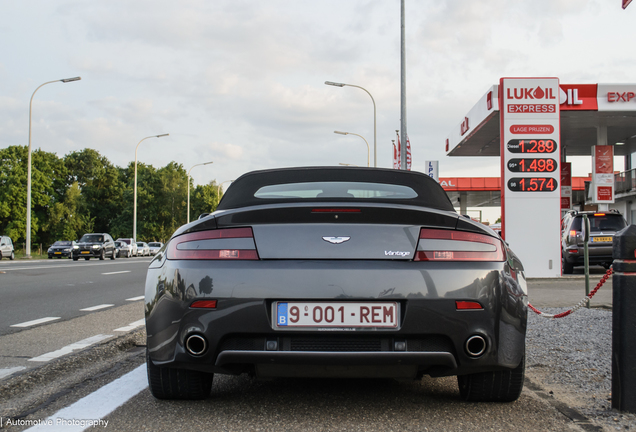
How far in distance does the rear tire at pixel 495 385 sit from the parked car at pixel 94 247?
38178 millimetres

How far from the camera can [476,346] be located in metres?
3.15

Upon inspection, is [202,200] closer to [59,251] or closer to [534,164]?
[59,251]

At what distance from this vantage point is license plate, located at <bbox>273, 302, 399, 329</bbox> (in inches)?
121

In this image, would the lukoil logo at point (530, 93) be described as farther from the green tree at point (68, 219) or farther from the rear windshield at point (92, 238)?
the green tree at point (68, 219)

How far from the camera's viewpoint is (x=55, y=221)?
81500 millimetres

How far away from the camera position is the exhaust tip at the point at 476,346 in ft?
10.2

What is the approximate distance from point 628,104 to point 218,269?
18960 mm

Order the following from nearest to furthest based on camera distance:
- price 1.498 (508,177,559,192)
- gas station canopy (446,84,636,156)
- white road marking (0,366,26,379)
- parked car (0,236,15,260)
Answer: white road marking (0,366,26,379) → price 1.498 (508,177,559,192) → gas station canopy (446,84,636,156) → parked car (0,236,15,260)

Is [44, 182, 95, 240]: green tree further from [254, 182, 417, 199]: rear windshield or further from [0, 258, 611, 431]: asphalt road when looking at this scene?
[254, 182, 417, 199]: rear windshield

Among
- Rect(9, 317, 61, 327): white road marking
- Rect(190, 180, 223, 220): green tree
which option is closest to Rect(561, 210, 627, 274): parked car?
Rect(9, 317, 61, 327): white road marking

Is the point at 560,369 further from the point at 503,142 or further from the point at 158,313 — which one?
the point at 503,142

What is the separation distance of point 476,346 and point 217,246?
145 centimetres

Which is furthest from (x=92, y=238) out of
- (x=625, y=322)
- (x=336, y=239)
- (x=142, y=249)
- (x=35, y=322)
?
(x=625, y=322)

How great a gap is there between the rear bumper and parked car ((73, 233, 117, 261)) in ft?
125
